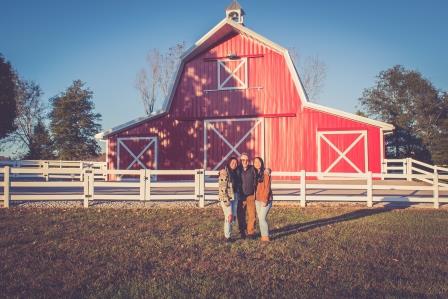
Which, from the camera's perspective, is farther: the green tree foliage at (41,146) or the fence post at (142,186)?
the green tree foliage at (41,146)

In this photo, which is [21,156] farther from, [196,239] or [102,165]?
[196,239]

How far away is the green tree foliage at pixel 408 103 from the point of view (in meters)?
42.2

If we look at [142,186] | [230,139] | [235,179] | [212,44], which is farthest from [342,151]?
[235,179]

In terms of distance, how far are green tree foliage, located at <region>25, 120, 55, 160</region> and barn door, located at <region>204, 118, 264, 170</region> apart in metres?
28.3

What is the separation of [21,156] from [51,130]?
4230 millimetres

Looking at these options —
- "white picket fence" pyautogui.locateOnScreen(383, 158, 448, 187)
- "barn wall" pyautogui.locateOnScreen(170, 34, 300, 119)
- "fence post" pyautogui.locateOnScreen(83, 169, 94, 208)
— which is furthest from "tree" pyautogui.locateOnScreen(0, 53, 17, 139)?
"white picket fence" pyautogui.locateOnScreen(383, 158, 448, 187)

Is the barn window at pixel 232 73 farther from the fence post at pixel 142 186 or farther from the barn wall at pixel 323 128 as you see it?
the fence post at pixel 142 186

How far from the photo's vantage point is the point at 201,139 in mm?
18781

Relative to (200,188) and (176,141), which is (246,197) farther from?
(176,141)

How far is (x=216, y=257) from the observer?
18.1 feet

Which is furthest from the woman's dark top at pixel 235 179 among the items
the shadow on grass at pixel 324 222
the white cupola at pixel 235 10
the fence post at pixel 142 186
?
the white cupola at pixel 235 10

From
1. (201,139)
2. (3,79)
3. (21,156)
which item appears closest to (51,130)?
(21,156)

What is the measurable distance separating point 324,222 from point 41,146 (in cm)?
3883

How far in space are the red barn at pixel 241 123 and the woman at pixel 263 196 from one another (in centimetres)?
1134
